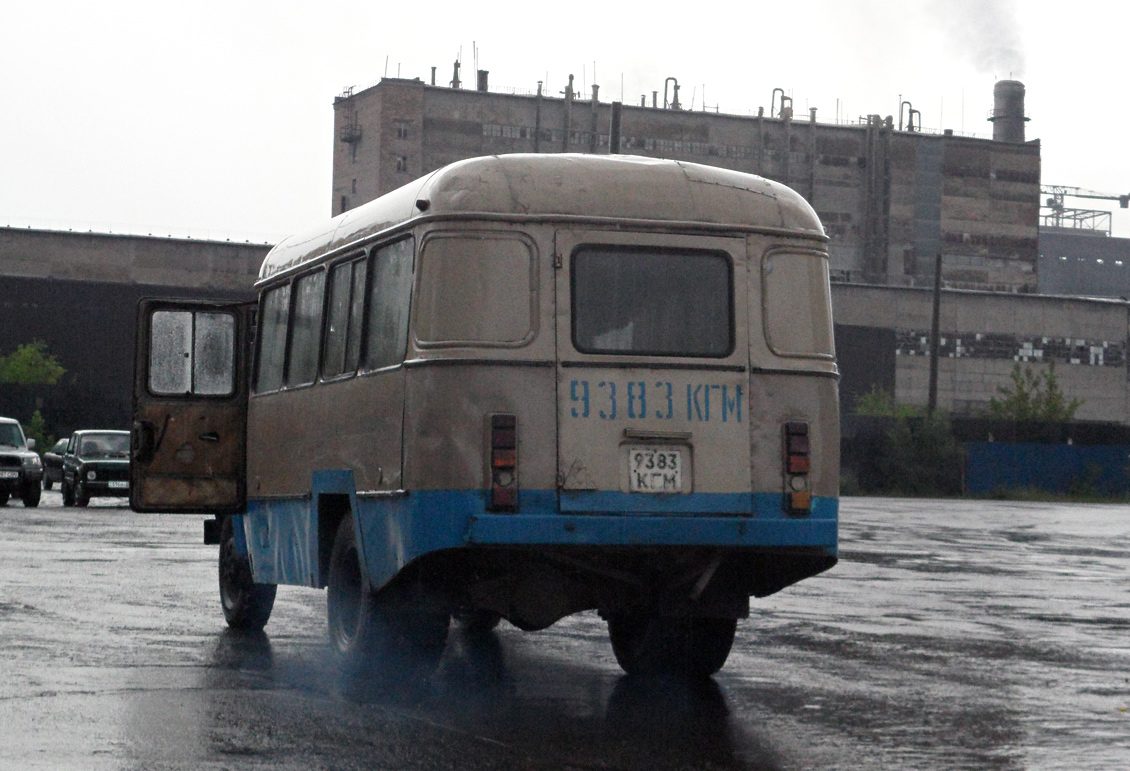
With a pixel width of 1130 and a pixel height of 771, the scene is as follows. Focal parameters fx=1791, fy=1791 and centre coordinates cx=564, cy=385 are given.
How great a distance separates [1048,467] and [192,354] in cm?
5818

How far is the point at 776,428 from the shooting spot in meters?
9.07

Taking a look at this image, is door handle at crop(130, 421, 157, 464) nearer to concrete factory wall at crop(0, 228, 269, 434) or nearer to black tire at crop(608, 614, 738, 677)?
black tire at crop(608, 614, 738, 677)

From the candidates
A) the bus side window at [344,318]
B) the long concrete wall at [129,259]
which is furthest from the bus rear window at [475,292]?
the long concrete wall at [129,259]

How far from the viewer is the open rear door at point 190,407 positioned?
12164mm

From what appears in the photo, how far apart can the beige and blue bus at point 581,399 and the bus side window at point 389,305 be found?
0.02 m

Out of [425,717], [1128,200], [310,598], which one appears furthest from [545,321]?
[1128,200]

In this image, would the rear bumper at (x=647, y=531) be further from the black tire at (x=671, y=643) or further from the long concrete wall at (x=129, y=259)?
the long concrete wall at (x=129, y=259)

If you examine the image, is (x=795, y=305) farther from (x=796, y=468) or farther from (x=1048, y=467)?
(x=1048, y=467)

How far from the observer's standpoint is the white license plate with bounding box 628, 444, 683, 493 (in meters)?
8.80

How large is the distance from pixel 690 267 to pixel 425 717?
8.54 ft

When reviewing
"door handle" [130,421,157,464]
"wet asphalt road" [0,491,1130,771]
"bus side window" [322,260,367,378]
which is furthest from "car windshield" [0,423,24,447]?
"bus side window" [322,260,367,378]

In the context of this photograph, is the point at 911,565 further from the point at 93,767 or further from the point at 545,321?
the point at 93,767

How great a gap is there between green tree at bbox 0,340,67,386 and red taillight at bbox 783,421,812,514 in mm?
63756

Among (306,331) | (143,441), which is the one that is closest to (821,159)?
(143,441)
